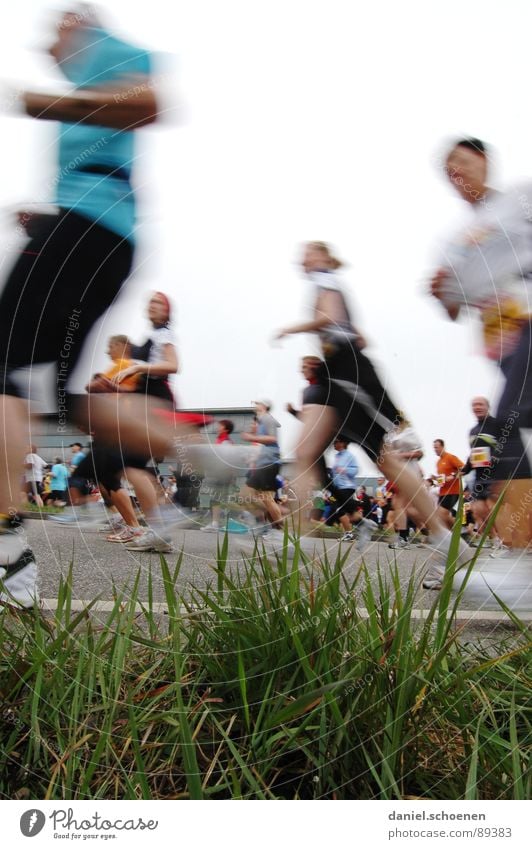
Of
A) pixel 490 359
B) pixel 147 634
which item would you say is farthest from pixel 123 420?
pixel 490 359

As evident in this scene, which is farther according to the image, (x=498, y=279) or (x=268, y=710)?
(x=498, y=279)

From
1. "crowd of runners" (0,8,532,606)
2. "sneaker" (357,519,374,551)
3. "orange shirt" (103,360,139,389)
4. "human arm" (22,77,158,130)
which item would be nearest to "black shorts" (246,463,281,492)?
"crowd of runners" (0,8,532,606)

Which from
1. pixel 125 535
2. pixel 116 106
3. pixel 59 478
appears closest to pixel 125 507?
pixel 125 535

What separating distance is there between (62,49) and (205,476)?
3.29ft

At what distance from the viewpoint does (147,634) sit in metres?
1.66

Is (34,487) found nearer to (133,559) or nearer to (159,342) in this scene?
(133,559)

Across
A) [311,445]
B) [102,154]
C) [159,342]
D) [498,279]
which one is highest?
[102,154]

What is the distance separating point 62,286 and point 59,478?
0.44m

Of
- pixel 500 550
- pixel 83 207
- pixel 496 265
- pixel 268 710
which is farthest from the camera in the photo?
pixel 500 550

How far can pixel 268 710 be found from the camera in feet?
4.34

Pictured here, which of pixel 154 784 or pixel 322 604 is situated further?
pixel 322 604

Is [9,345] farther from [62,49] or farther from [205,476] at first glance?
[62,49]

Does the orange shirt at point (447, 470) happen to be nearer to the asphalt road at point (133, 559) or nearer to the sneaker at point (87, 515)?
the asphalt road at point (133, 559)
